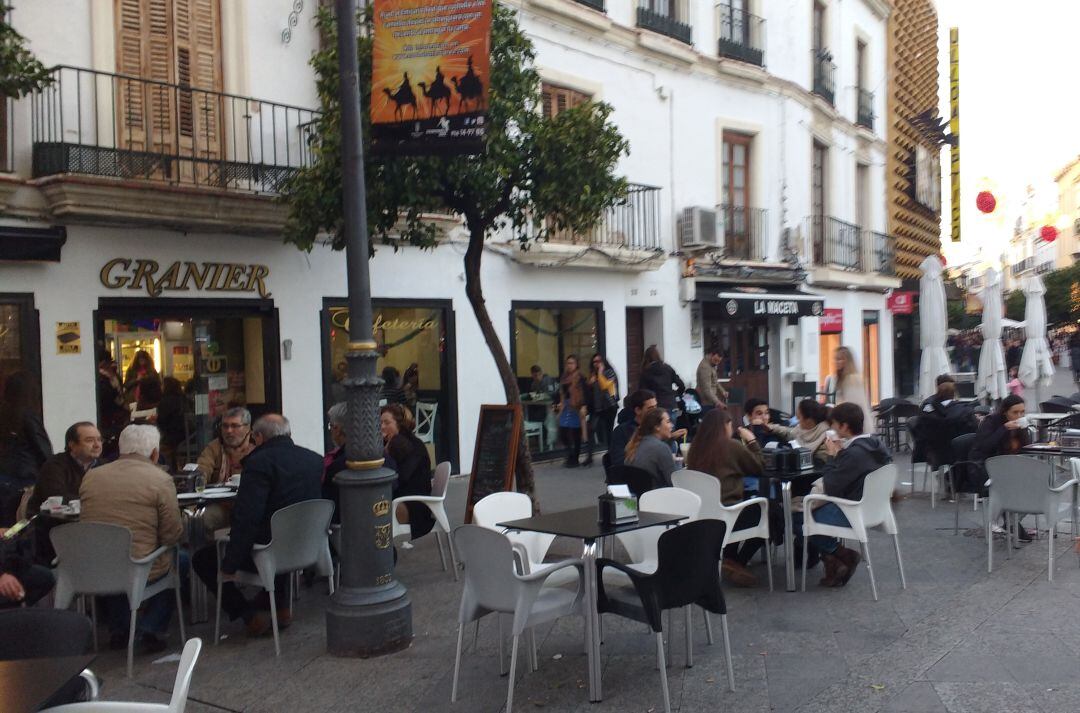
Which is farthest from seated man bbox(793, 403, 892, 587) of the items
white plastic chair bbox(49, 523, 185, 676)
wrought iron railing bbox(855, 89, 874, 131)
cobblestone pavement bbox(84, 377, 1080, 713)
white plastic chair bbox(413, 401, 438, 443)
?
wrought iron railing bbox(855, 89, 874, 131)

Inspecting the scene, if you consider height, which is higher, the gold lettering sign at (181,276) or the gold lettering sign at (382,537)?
the gold lettering sign at (181,276)

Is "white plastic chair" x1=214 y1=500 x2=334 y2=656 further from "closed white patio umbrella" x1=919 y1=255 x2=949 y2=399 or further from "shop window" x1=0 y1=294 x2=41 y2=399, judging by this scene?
"closed white patio umbrella" x1=919 y1=255 x2=949 y2=399

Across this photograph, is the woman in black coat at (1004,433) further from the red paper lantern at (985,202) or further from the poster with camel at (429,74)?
the red paper lantern at (985,202)

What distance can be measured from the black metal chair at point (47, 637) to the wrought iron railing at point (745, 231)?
15.2 m

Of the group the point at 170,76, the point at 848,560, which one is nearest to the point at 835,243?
the point at 170,76

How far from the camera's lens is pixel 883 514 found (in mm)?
6840

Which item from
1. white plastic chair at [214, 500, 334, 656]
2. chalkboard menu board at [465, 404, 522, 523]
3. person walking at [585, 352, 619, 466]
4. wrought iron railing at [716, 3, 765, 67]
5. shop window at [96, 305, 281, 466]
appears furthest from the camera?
wrought iron railing at [716, 3, 765, 67]

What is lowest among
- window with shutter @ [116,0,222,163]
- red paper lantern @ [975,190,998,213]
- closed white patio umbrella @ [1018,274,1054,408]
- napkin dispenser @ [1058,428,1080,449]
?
napkin dispenser @ [1058,428,1080,449]

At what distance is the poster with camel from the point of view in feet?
21.2

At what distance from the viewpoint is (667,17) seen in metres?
16.2

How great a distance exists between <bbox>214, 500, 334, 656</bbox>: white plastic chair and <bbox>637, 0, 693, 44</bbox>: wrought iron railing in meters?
11.7

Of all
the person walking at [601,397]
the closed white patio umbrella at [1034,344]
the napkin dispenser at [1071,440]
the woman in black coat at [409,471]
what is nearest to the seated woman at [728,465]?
the woman in black coat at [409,471]

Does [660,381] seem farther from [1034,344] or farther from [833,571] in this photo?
[1034,344]

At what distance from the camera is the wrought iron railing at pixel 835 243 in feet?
68.4
